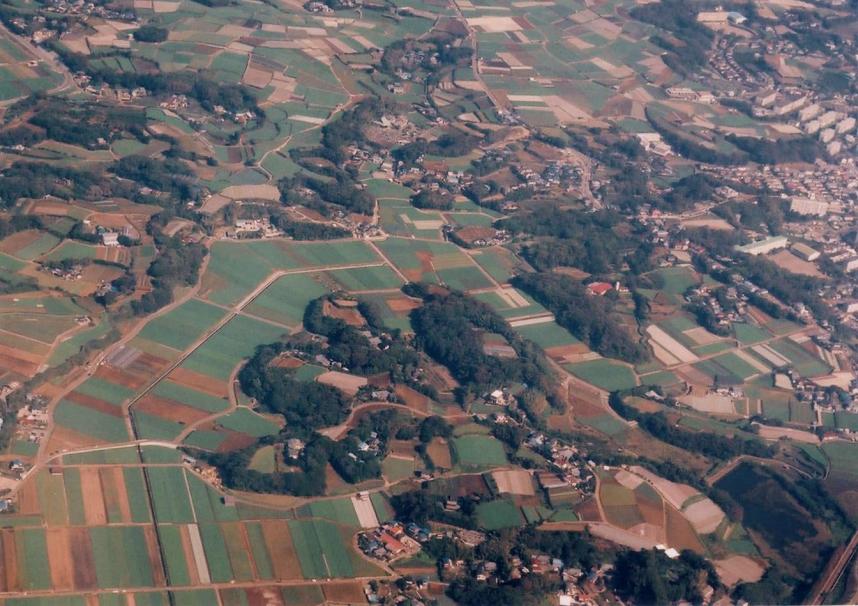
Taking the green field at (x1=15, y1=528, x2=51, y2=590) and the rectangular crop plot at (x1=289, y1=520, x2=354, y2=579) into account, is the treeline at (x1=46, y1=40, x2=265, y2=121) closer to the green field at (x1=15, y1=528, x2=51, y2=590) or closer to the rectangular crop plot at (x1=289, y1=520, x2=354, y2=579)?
the rectangular crop plot at (x1=289, y1=520, x2=354, y2=579)

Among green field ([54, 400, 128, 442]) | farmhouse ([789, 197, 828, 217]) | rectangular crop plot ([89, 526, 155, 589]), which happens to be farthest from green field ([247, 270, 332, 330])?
farmhouse ([789, 197, 828, 217])

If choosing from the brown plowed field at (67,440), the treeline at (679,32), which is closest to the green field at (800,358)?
the brown plowed field at (67,440)

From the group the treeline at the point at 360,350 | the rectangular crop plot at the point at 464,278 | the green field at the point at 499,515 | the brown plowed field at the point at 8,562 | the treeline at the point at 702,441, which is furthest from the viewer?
the rectangular crop plot at the point at 464,278

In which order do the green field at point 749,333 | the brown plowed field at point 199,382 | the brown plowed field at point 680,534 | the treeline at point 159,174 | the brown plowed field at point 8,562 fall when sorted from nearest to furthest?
the brown plowed field at point 8,562
the brown plowed field at point 680,534
the brown plowed field at point 199,382
the green field at point 749,333
the treeline at point 159,174

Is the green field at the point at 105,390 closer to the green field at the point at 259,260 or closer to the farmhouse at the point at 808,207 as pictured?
the green field at the point at 259,260

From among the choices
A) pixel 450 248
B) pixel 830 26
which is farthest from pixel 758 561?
pixel 830 26

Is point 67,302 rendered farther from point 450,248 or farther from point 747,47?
point 747,47
